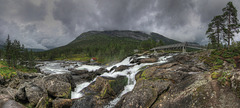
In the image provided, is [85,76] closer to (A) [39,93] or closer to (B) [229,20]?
(A) [39,93]

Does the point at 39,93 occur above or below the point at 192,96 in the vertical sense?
below

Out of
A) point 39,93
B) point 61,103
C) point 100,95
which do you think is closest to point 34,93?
point 39,93

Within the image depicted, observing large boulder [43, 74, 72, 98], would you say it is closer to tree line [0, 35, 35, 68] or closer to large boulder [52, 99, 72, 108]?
large boulder [52, 99, 72, 108]

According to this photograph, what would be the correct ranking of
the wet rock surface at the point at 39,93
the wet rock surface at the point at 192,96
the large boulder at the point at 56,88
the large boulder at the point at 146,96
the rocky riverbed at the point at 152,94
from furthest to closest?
1. the large boulder at the point at 56,88
2. the wet rock surface at the point at 39,93
3. the large boulder at the point at 146,96
4. the rocky riverbed at the point at 152,94
5. the wet rock surface at the point at 192,96

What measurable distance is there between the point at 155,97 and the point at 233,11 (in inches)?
1586

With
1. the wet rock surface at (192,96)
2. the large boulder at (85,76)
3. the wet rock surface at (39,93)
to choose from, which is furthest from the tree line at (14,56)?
the wet rock surface at (192,96)

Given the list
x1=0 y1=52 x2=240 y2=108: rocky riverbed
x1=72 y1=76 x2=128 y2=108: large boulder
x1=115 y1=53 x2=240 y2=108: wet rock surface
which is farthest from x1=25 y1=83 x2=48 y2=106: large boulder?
x1=115 y1=53 x2=240 y2=108: wet rock surface

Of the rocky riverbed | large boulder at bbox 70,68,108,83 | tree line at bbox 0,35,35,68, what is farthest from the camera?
tree line at bbox 0,35,35,68

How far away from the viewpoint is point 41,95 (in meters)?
13.1

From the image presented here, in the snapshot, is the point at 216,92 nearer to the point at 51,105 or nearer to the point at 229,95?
the point at 229,95

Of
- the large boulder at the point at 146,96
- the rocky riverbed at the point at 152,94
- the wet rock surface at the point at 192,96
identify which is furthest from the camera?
the large boulder at the point at 146,96

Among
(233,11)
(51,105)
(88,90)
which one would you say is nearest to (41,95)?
(51,105)

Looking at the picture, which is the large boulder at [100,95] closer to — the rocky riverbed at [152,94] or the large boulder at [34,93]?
the rocky riverbed at [152,94]

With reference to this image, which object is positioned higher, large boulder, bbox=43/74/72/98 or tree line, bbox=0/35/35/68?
tree line, bbox=0/35/35/68
